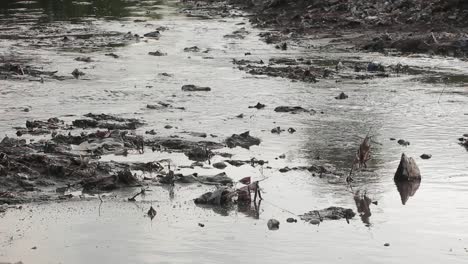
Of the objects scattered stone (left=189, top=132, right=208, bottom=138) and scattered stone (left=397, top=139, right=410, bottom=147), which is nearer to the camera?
scattered stone (left=397, top=139, right=410, bottom=147)

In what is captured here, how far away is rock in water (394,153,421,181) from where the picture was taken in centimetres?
867

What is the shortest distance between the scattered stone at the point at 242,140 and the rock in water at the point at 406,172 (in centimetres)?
220

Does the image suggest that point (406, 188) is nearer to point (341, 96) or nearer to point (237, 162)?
point (237, 162)

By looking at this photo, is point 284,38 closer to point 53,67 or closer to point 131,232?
point 53,67

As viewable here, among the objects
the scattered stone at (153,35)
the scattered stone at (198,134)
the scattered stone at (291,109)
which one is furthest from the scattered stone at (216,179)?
the scattered stone at (153,35)

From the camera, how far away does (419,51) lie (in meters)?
19.4

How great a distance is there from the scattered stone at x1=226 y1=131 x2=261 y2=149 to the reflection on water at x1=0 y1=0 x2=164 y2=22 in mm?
19668

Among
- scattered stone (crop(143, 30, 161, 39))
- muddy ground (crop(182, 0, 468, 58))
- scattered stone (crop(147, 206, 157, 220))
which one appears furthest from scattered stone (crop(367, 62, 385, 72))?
scattered stone (crop(147, 206, 157, 220))

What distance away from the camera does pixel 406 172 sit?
868 cm

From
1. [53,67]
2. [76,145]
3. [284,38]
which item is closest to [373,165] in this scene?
[76,145]

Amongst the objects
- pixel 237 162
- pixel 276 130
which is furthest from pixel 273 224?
pixel 276 130

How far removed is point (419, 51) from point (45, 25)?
13.4 meters

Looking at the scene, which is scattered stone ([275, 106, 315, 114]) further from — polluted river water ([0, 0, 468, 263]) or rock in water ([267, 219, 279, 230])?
rock in water ([267, 219, 279, 230])

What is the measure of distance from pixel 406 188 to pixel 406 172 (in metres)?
0.31
